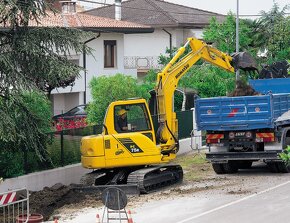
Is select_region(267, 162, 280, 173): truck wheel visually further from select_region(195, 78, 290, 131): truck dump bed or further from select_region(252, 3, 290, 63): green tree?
select_region(252, 3, 290, 63): green tree

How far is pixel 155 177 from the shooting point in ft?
73.6

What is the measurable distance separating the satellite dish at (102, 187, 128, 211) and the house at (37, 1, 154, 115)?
28723 millimetres

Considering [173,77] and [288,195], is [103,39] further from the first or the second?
[288,195]

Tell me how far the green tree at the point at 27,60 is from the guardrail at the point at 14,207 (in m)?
1.71

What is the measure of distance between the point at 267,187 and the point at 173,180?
9.47 feet

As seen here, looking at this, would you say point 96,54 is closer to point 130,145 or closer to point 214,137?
point 214,137

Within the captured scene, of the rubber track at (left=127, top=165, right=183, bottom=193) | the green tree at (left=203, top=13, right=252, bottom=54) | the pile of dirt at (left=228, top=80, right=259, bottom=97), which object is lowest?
the rubber track at (left=127, top=165, right=183, bottom=193)

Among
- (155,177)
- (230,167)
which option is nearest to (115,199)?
(155,177)

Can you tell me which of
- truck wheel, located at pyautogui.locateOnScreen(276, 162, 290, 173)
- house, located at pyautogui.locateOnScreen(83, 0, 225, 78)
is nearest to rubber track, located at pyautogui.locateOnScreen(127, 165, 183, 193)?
truck wheel, located at pyautogui.locateOnScreen(276, 162, 290, 173)

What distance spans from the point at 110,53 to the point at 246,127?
87.2 ft

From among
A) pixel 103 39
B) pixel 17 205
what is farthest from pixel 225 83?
pixel 17 205

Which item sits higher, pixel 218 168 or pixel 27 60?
pixel 27 60

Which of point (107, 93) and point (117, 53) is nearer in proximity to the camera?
point (107, 93)

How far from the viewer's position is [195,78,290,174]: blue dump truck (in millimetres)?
23797
